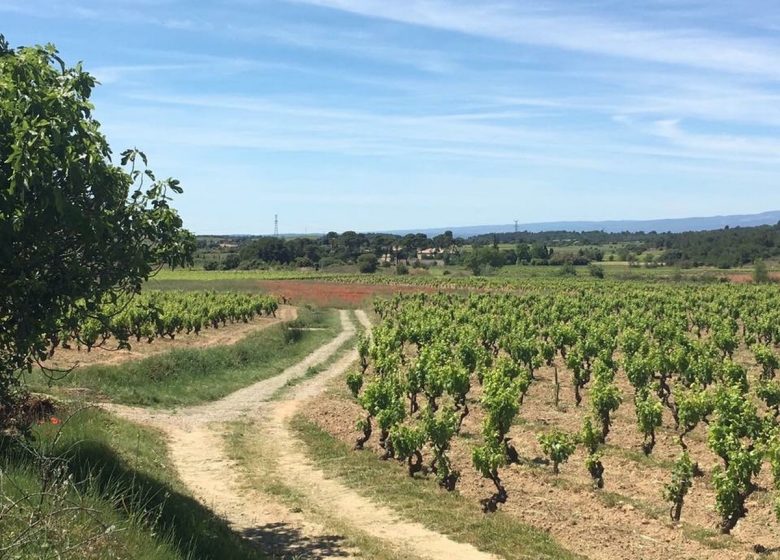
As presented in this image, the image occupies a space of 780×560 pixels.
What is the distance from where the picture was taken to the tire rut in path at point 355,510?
1086cm

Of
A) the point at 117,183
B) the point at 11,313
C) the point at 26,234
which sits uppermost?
the point at 117,183

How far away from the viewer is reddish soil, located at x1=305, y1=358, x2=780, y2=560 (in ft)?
35.4

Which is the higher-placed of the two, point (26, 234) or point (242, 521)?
point (26, 234)

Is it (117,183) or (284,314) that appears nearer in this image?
(117,183)

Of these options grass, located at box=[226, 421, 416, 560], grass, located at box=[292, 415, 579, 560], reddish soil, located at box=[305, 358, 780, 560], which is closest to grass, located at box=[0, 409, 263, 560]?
grass, located at box=[226, 421, 416, 560]

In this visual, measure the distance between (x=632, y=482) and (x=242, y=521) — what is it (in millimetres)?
8168

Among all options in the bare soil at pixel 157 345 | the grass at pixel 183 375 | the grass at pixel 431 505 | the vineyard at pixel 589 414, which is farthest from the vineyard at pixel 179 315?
the vineyard at pixel 589 414

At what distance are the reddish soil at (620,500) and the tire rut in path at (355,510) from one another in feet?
5.25

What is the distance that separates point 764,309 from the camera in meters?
45.9

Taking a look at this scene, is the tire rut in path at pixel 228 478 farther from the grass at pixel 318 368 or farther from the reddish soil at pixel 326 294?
the reddish soil at pixel 326 294

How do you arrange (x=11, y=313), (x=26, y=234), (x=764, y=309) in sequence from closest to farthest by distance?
(x=26, y=234) → (x=11, y=313) → (x=764, y=309)

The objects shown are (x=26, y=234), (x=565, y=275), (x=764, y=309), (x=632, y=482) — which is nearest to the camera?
(x=26, y=234)

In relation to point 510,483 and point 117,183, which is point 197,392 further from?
point 117,183

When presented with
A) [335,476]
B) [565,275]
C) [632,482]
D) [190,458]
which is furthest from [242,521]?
[565,275]
